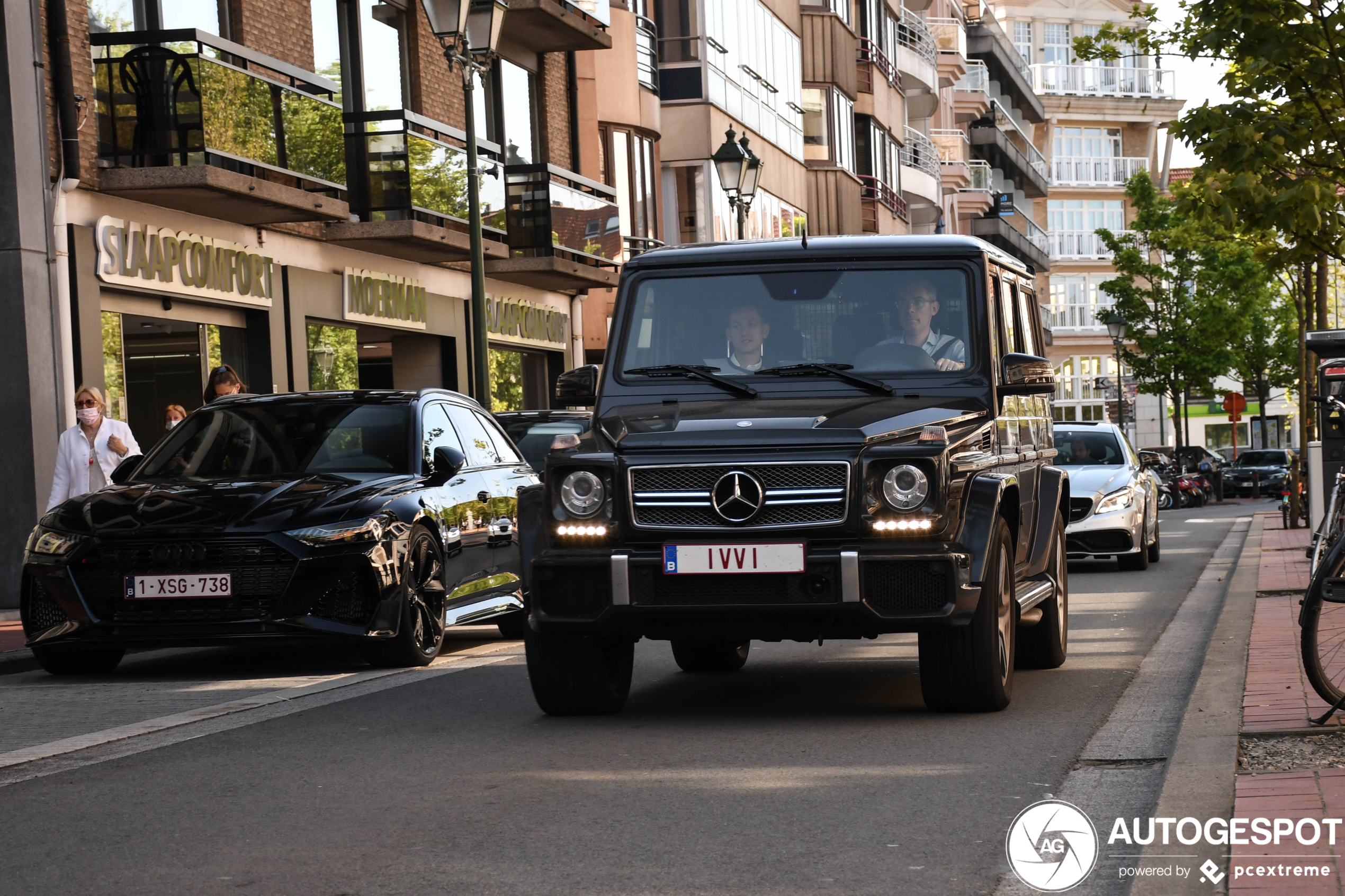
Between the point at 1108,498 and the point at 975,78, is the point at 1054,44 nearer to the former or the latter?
the point at 975,78

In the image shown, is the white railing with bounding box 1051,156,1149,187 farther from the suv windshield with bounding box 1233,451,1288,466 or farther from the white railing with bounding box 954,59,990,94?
the suv windshield with bounding box 1233,451,1288,466

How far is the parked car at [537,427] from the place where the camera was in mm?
16594

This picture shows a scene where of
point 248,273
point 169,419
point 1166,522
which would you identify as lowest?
point 1166,522

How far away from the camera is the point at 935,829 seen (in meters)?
6.10

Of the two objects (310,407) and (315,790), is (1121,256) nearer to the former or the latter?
(310,407)

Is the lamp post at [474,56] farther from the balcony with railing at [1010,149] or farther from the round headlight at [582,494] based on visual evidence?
the balcony with railing at [1010,149]

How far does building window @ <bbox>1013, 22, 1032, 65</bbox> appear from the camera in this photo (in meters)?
100

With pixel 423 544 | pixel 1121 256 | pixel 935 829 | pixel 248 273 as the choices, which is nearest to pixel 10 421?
pixel 248 273

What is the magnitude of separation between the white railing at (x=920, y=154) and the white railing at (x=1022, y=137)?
1925cm

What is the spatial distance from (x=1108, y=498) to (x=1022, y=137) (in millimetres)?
70943

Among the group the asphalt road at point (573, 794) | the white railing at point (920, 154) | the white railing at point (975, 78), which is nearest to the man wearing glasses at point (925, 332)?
the asphalt road at point (573, 794)

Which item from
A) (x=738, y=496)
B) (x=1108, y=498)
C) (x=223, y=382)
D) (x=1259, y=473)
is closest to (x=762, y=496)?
(x=738, y=496)

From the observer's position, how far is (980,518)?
816 cm

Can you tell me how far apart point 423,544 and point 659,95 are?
2648 centimetres
